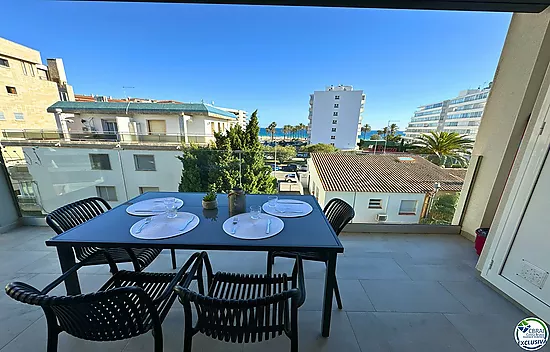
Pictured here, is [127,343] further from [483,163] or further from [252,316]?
[483,163]

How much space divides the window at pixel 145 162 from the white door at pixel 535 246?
4.22 m

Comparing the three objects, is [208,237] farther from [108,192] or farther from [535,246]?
[108,192]

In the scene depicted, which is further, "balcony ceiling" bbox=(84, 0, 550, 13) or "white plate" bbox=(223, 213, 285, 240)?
"balcony ceiling" bbox=(84, 0, 550, 13)

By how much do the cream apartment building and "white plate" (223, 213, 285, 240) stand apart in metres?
3.79

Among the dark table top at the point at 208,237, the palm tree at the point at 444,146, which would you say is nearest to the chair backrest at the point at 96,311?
the dark table top at the point at 208,237

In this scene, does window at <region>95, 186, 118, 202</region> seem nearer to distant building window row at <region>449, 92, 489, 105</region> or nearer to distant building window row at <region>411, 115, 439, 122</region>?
distant building window row at <region>449, 92, 489, 105</region>

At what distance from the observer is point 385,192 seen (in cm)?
325

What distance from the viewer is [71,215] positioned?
1.57 meters

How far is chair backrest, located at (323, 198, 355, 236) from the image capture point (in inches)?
61.7

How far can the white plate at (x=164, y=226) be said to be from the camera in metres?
1.25

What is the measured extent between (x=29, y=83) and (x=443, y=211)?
7.94 meters

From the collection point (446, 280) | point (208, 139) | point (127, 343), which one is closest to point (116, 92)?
point (208, 139)

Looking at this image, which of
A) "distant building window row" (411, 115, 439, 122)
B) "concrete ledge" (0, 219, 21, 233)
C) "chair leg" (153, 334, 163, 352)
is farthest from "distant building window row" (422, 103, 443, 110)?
"concrete ledge" (0, 219, 21, 233)

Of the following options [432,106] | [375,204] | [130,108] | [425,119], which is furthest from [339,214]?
[130,108]
